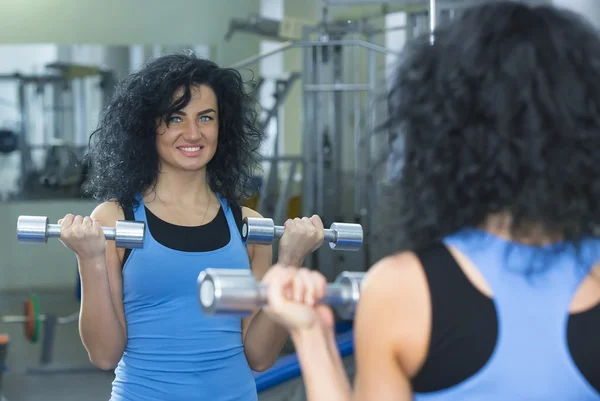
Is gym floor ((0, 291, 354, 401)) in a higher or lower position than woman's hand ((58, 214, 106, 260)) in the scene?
lower

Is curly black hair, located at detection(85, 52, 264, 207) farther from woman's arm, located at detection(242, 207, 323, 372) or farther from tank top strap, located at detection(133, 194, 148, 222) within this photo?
woman's arm, located at detection(242, 207, 323, 372)

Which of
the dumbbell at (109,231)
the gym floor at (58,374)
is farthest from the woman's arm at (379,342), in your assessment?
the gym floor at (58,374)

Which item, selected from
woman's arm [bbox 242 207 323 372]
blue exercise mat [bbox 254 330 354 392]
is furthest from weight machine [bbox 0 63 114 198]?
woman's arm [bbox 242 207 323 372]

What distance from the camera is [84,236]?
4.75 feet

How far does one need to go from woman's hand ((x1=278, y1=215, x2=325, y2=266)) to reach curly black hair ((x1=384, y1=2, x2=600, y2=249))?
0.75 metres

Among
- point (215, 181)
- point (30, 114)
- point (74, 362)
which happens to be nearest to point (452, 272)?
point (215, 181)

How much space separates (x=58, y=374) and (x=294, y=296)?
356 centimetres

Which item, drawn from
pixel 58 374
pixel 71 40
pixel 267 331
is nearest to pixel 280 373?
pixel 58 374

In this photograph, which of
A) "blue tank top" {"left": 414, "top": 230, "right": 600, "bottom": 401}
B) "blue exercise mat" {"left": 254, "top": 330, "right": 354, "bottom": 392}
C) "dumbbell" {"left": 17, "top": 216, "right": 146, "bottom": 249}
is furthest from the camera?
"blue exercise mat" {"left": 254, "top": 330, "right": 354, "bottom": 392}

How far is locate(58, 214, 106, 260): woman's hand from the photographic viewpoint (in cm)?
145

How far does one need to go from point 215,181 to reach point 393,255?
97 cm

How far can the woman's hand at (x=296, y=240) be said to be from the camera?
1.59 m

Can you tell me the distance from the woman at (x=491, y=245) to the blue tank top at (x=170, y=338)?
74 centimetres

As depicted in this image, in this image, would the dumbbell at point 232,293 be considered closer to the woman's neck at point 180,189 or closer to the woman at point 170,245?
the woman at point 170,245
